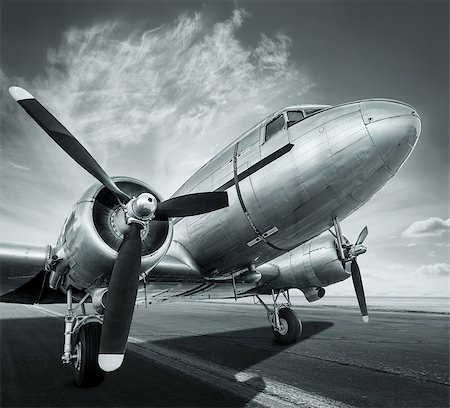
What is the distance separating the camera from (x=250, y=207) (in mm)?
7043

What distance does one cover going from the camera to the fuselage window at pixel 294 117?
714 centimetres

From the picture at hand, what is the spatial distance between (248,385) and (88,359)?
113 inches

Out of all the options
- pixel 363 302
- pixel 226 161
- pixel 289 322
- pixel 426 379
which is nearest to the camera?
pixel 426 379

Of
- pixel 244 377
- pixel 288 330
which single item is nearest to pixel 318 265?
pixel 288 330

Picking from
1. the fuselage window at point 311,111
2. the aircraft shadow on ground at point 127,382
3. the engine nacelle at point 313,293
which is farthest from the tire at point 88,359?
the engine nacelle at point 313,293

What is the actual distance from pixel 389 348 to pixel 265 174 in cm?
750

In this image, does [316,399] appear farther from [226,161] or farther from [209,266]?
[226,161]

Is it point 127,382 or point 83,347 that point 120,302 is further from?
point 127,382

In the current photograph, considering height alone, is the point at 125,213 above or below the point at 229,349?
above

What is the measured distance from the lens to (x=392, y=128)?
5770 mm

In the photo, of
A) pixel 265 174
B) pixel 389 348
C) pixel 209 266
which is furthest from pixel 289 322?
pixel 265 174

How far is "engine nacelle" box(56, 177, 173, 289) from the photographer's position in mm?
6160

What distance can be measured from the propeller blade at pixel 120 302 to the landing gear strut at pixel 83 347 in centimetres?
136

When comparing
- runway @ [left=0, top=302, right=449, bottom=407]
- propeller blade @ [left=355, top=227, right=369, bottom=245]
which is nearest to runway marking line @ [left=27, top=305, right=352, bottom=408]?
runway @ [left=0, top=302, right=449, bottom=407]
